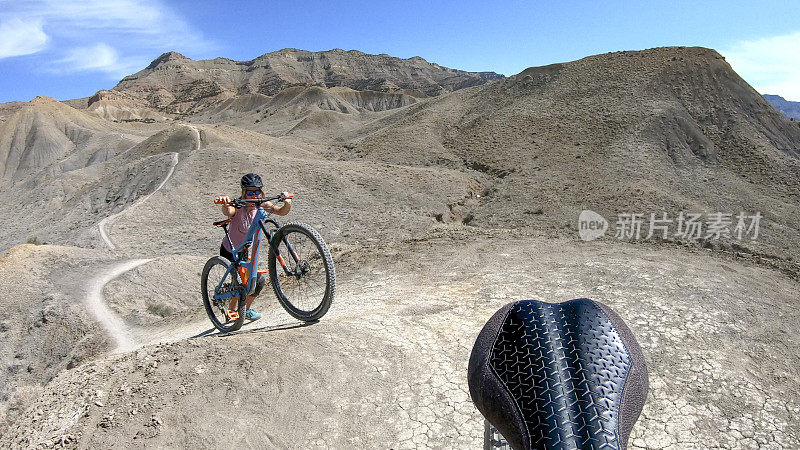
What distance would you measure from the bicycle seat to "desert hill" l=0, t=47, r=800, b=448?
302 centimetres

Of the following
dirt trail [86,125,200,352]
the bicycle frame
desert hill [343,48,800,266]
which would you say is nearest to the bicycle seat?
the bicycle frame

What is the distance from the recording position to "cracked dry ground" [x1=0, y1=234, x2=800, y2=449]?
13.8 ft

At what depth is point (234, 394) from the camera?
451cm

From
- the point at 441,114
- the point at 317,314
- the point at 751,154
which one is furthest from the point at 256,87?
the point at 317,314

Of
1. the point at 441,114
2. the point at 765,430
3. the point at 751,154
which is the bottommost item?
the point at 765,430

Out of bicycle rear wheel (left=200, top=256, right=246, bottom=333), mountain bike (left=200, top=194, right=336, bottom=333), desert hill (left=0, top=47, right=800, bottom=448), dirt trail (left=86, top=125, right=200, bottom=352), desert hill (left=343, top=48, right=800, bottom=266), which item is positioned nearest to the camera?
desert hill (left=0, top=47, right=800, bottom=448)

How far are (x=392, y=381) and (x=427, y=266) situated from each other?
17.1ft

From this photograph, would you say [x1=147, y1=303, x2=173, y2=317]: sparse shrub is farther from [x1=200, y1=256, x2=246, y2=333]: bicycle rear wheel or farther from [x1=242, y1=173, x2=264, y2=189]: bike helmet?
[x1=242, y1=173, x2=264, y2=189]: bike helmet

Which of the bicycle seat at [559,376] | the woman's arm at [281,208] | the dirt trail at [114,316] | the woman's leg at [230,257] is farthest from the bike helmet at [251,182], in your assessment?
the bicycle seat at [559,376]

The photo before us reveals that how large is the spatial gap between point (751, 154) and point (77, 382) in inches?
1107

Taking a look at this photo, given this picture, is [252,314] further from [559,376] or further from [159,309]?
[559,376]

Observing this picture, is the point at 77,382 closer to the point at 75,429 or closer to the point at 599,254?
the point at 75,429

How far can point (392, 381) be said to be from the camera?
16.3 feet

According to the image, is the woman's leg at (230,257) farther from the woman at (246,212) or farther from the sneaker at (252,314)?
the sneaker at (252,314)
